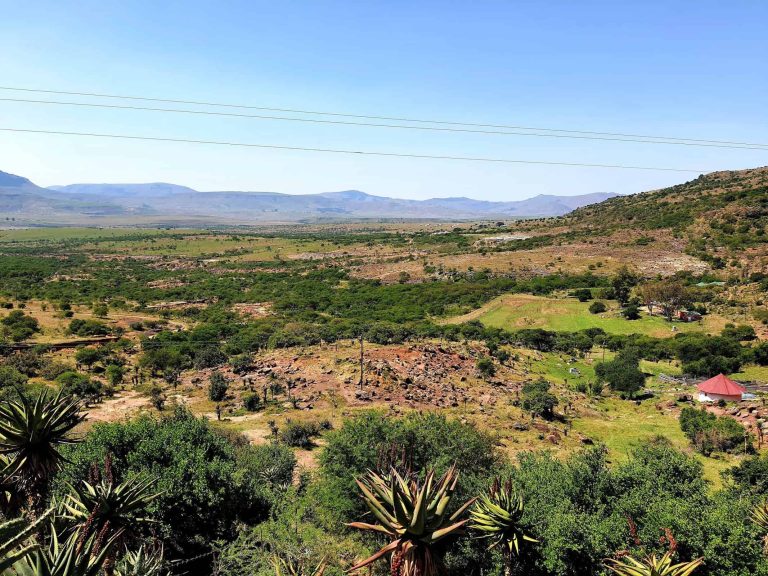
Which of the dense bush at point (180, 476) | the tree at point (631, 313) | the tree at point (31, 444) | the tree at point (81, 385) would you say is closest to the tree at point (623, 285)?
the tree at point (631, 313)

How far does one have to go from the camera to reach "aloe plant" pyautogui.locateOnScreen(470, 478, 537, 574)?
39.0ft

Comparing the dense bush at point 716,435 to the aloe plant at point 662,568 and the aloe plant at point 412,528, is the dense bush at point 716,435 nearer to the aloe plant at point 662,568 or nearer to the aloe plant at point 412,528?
the aloe plant at point 662,568

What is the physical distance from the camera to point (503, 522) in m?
12.0

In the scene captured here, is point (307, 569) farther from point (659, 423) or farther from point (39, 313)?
point (39, 313)

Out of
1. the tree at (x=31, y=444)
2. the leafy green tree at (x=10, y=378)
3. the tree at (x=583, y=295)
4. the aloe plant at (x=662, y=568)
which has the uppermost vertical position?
the tree at (x=31, y=444)

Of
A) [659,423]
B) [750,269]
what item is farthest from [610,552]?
[750,269]

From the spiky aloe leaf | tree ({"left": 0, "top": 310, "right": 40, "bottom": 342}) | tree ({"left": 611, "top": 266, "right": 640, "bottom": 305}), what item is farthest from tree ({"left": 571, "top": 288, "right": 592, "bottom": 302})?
tree ({"left": 0, "top": 310, "right": 40, "bottom": 342})

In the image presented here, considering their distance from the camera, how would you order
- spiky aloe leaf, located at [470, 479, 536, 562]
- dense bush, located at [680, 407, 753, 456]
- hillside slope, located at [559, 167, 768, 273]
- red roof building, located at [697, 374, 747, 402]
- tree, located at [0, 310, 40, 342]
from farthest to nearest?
hillside slope, located at [559, 167, 768, 273] → tree, located at [0, 310, 40, 342] → red roof building, located at [697, 374, 747, 402] → dense bush, located at [680, 407, 753, 456] → spiky aloe leaf, located at [470, 479, 536, 562]

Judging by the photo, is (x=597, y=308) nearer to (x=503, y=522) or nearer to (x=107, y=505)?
(x=503, y=522)

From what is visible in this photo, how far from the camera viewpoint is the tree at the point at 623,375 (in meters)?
40.8

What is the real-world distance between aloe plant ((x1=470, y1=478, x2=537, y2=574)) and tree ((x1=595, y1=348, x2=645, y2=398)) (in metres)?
33.5

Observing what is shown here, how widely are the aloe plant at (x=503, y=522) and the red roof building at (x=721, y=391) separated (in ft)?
104

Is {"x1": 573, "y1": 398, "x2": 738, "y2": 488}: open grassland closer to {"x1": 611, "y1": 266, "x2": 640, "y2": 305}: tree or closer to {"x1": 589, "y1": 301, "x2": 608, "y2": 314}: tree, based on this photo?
{"x1": 589, "y1": 301, "x2": 608, "y2": 314}: tree

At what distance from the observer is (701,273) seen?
7556cm
